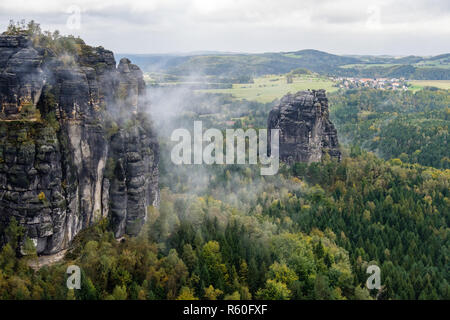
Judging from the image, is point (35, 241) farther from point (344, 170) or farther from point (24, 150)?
point (344, 170)

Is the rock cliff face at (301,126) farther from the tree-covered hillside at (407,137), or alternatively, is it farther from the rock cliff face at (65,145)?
the rock cliff face at (65,145)

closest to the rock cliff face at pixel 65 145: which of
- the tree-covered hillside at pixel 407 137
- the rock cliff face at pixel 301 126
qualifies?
the rock cliff face at pixel 301 126

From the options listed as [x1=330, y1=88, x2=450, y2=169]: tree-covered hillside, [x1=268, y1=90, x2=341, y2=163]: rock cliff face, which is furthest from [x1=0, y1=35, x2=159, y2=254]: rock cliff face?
[x1=330, y1=88, x2=450, y2=169]: tree-covered hillside

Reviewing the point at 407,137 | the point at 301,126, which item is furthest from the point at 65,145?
the point at 407,137

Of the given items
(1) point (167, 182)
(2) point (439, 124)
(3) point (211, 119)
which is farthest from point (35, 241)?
(2) point (439, 124)

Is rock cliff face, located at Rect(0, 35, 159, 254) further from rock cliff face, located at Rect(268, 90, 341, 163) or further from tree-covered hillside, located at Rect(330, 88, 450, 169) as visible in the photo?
tree-covered hillside, located at Rect(330, 88, 450, 169)
